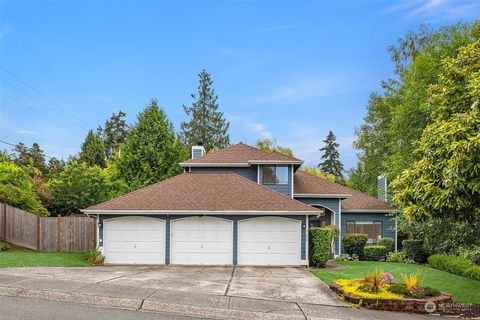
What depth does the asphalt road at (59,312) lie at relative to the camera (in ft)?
29.1

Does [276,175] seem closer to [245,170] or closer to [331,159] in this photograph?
[245,170]

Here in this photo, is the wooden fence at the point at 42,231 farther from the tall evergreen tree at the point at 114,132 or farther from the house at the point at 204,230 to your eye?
the tall evergreen tree at the point at 114,132

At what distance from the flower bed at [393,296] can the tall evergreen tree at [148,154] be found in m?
25.5

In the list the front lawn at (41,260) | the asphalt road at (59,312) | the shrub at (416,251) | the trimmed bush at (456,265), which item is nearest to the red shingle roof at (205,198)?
the front lawn at (41,260)

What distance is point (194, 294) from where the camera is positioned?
37.2 feet

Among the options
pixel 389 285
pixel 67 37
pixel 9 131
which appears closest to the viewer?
pixel 389 285

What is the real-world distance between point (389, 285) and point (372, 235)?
18307 millimetres

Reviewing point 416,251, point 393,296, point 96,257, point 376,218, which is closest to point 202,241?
point 96,257

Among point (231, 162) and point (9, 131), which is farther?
point (9, 131)

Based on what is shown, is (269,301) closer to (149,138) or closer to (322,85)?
(322,85)

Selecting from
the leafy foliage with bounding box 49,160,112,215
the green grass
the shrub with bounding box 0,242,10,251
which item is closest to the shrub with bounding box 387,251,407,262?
the green grass

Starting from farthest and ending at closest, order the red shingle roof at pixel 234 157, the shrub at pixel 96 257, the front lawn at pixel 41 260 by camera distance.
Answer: the red shingle roof at pixel 234 157 < the shrub at pixel 96 257 < the front lawn at pixel 41 260

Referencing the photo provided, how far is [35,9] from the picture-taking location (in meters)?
23.1

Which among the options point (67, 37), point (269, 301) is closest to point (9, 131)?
point (67, 37)
